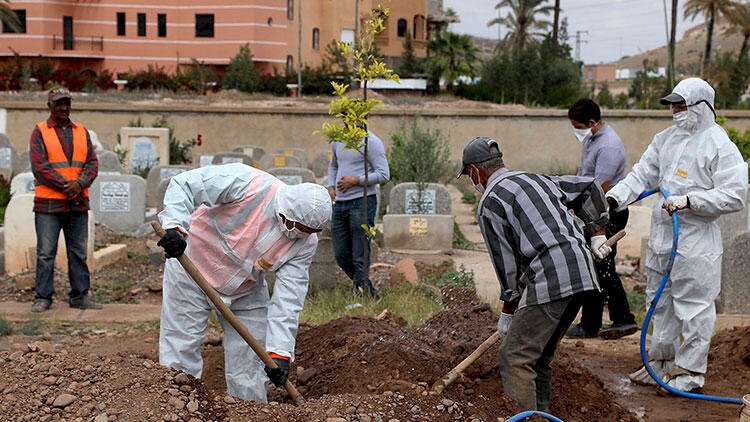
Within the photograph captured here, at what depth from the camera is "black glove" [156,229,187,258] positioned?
4.59 meters

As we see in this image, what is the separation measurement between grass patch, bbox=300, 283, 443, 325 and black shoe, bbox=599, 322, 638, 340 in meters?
1.37

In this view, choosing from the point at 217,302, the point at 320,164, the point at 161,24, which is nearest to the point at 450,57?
the point at 161,24

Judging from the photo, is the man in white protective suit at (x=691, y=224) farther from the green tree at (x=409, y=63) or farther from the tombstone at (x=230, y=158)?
the green tree at (x=409, y=63)

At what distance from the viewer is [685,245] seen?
624 cm

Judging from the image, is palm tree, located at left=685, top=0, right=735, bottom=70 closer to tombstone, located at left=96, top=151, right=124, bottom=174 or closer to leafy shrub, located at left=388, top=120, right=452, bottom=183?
leafy shrub, located at left=388, top=120, right=452, bottom=183

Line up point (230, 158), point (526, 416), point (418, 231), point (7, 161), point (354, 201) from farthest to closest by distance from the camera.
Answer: point (230, 158) < point (7, 161) < point (418, 231) < point (354, 201) < point (526, 416)

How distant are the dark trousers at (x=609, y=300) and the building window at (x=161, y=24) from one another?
1578 inches

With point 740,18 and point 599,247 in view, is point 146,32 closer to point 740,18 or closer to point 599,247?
point 740,18

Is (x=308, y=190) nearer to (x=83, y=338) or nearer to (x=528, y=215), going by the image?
(x=528, y=215)

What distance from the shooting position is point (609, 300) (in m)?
7.85

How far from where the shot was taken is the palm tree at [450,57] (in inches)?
1860

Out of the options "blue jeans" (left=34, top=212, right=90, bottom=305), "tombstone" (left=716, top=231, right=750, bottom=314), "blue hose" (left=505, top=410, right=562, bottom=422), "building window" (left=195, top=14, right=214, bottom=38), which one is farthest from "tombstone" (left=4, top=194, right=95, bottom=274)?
"building window" (left=195, top=14, right=214, bottom=38)

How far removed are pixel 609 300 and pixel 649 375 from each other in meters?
1.30

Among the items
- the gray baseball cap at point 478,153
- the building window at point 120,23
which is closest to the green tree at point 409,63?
the building window at point 120,23
